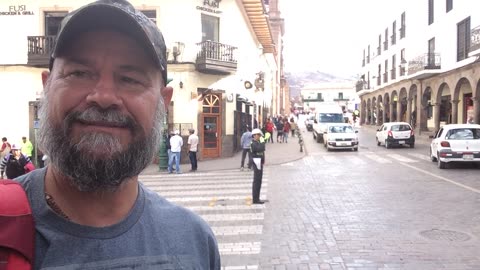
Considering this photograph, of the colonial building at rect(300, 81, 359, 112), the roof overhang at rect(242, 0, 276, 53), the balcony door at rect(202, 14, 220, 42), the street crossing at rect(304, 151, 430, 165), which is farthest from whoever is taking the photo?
the colonial building at rect(300, 81, 359, 112)

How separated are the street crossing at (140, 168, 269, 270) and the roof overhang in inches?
424

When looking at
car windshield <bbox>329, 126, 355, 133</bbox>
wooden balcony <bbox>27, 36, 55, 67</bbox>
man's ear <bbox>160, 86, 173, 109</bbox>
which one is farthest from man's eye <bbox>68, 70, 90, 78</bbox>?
car windshield <bbox>329, 126, 355, 133</bbox>

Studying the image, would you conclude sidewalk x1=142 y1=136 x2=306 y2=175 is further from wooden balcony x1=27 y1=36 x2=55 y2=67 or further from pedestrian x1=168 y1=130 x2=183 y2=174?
wooden balcony x1=27 y1=36 x2=55 y2=67

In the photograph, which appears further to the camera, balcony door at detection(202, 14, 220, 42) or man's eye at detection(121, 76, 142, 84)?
balcony door at detection(202, 14, 220, 42)

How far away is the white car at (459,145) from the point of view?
17.1 m

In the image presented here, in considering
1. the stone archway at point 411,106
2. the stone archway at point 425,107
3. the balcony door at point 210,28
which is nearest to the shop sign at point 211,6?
the balcony door at point 210,28

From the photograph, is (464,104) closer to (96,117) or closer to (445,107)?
(445,107)

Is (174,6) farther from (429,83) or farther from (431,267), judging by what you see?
(429,83)

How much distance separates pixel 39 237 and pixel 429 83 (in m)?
36.7

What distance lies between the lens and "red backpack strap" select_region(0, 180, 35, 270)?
1.04 metres

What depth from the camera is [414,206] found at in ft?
32.8

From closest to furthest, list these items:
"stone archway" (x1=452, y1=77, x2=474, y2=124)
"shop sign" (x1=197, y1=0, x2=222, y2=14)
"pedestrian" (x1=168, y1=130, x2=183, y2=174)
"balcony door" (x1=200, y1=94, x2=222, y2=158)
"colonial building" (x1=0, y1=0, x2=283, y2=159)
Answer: "pedestrian" (x1=168, y1=130, x2=183, y2=174) < "colonial building" (x1=0, y1=0, x2=283, y2=159) < "shop sign" (x1=197, y1=0, x2=222, y2=14) < "balcony door" (x1=200, y1=94, x2=222, y2=158) < "stone archway" (x1=452, y1=77, x2=474, y2=124)

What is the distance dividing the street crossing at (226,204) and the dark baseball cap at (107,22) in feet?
16.3

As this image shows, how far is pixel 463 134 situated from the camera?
17.5 meters
